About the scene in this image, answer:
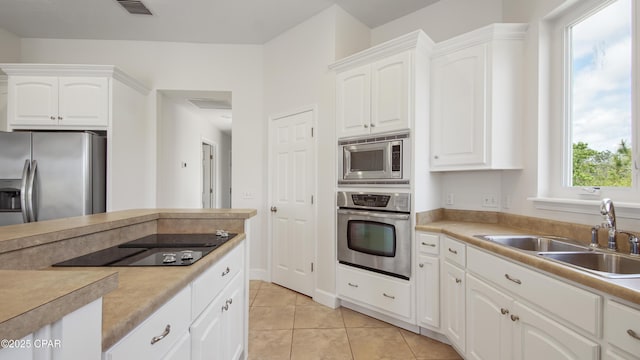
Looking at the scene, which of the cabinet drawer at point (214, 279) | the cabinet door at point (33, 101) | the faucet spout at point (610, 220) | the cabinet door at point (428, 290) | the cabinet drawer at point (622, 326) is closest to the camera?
the cabinet drawer at point (622, 326)

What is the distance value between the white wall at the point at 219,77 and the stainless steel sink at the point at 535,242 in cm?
259

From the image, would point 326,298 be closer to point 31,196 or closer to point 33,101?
point 31,196

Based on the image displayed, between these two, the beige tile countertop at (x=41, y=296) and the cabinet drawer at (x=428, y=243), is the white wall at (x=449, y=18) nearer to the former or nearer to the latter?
the cabinet drawer at (x=428, y=243)

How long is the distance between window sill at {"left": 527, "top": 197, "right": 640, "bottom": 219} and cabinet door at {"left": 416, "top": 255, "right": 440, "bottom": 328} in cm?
81

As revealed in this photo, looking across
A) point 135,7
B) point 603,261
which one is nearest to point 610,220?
point 603,261

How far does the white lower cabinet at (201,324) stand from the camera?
2.66 ft

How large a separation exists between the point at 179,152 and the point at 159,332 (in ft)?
14.6

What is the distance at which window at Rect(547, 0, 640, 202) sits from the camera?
160 centimetres

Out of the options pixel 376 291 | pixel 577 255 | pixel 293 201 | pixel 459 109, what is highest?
pixel 459 109

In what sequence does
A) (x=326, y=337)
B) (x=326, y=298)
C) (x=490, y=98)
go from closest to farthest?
(x=490, y=98), (x=326, y=337), (x=326, y=298)

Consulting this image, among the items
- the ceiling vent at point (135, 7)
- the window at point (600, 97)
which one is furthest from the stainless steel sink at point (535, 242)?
the ceiling vent at point (135, 7)

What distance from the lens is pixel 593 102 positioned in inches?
71.6

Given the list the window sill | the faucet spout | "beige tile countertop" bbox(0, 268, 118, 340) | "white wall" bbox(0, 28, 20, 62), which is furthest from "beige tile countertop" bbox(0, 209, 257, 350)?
"white wall" bbox(0, 28, 20, 62)

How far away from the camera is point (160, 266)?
114 centimetres
